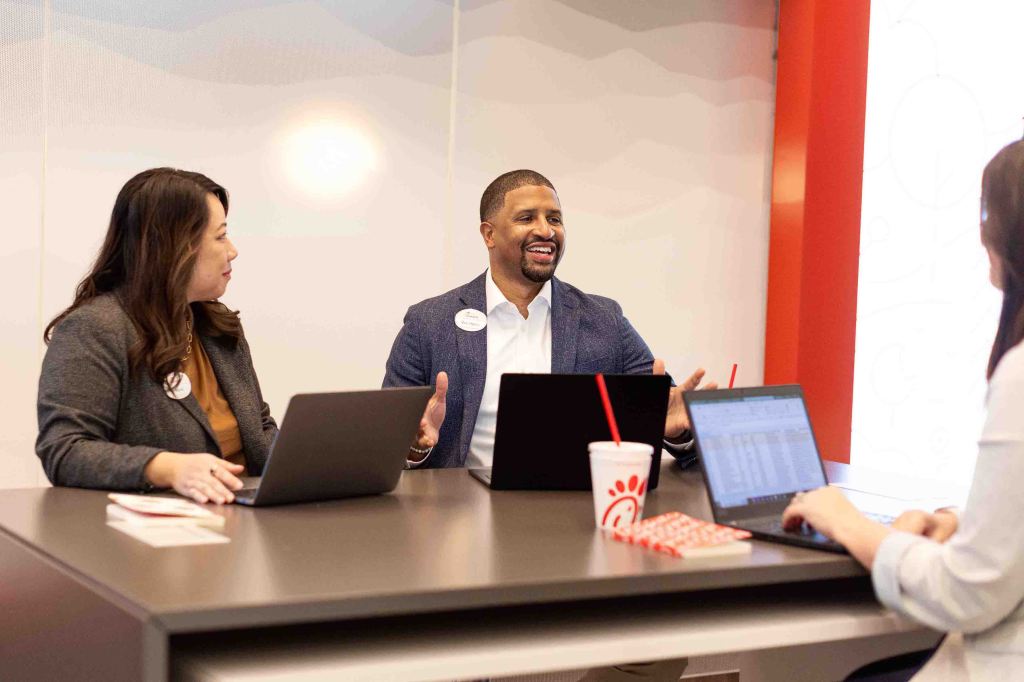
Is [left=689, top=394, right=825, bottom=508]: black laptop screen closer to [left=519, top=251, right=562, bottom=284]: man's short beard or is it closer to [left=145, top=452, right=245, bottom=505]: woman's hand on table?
[left=145, top=452, right=245, bottom=505]: woman's hand on table

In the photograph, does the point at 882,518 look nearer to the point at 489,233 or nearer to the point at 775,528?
the point at 775,528

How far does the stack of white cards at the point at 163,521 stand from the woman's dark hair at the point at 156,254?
568mm

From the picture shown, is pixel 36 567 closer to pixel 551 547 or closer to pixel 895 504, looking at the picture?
pixel 551 547

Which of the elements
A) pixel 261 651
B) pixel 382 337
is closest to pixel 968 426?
pixel 382 337

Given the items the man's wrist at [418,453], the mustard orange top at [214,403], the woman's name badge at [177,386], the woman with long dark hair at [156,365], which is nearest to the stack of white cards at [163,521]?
the woman with long dark hair at [156,365]

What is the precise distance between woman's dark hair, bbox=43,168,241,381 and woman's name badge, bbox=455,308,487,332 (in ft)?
2.79

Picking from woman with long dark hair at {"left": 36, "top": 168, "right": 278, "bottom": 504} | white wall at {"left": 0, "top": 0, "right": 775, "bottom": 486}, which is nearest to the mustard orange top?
woman with long dark hair at {"left": 36, "top": 168, "right": 278, "bottom": 504}

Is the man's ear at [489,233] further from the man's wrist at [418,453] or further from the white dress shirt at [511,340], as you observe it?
the man's wrist at [418,453]

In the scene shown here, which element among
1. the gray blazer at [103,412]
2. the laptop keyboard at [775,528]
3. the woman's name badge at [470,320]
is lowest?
the laptop keyboard at [775,528]

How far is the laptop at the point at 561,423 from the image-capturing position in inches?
87.7

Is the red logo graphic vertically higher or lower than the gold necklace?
lower

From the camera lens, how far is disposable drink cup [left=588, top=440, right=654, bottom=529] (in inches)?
73.6

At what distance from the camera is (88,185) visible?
4.00 meters

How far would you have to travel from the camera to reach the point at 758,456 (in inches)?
79.0
